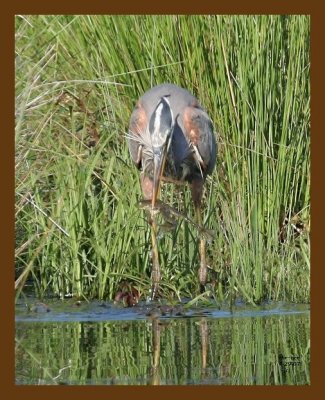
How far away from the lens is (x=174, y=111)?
377 inches

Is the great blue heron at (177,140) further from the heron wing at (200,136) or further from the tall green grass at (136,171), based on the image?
the tall green grass at (136,171)

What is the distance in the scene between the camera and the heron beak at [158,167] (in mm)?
8672

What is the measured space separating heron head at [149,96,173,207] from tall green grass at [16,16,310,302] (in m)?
0.32

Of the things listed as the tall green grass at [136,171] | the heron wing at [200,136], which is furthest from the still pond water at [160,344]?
the heron wing at [200,136]

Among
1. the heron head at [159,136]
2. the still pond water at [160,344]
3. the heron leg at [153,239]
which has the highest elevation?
the heron head at [159,136]

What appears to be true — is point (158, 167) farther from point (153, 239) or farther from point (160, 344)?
point (160, 344)

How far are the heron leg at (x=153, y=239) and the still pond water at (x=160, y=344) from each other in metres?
0.18

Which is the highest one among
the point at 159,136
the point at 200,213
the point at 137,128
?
the point at 137,128

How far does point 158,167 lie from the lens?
874 centimetres

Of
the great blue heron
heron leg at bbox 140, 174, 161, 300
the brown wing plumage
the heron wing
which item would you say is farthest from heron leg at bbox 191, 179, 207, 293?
the brown wing plumage

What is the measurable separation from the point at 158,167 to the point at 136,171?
898 millimetres

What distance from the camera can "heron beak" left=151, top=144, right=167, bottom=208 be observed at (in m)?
8.67

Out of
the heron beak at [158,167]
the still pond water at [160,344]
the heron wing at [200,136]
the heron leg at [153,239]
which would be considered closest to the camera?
the still pond water at [160,344]

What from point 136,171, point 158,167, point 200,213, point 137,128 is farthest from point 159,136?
point 200,213
